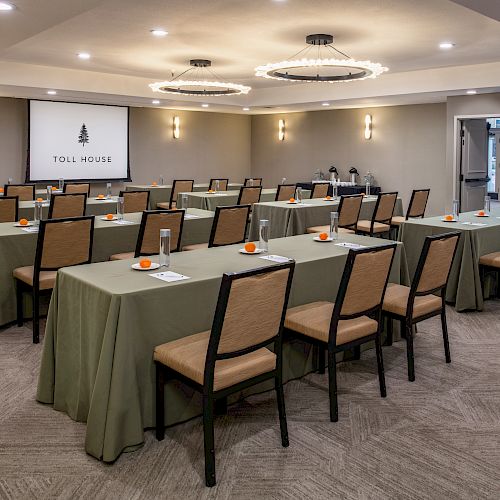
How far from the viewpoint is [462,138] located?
10594mm

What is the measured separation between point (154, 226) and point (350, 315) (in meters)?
2.40

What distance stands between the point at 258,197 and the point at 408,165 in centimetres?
451

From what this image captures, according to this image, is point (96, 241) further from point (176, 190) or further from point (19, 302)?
point (176, 190)

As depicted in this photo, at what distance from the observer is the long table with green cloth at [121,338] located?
2643 mm

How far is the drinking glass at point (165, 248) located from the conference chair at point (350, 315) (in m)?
0.76

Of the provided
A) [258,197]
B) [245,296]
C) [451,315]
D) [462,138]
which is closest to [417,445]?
[245,296]

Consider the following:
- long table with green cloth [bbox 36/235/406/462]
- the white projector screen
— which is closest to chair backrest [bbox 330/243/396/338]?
long table with green cloth [bbox 36/235/406/462]

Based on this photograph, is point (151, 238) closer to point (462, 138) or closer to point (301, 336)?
point (301, 336)

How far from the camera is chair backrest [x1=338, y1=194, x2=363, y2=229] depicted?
7080 millimetres

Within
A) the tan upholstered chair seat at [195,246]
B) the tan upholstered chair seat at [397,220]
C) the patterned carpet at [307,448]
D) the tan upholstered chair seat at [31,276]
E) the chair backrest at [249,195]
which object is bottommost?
the patterned carpet at [307,448]

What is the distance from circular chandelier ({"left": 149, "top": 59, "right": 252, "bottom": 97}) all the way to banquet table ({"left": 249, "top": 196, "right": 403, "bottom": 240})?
7.06 feet

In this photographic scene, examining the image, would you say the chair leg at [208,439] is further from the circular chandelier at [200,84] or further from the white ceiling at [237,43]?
the circular chandelier at [200,84]

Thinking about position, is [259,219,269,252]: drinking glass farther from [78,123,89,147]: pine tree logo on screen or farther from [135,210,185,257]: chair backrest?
[78,123,89,147]: pine tree logo on screen

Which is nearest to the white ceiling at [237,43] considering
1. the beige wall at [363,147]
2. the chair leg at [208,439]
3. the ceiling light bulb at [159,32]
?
the ceiling light bulb at [159,32]
